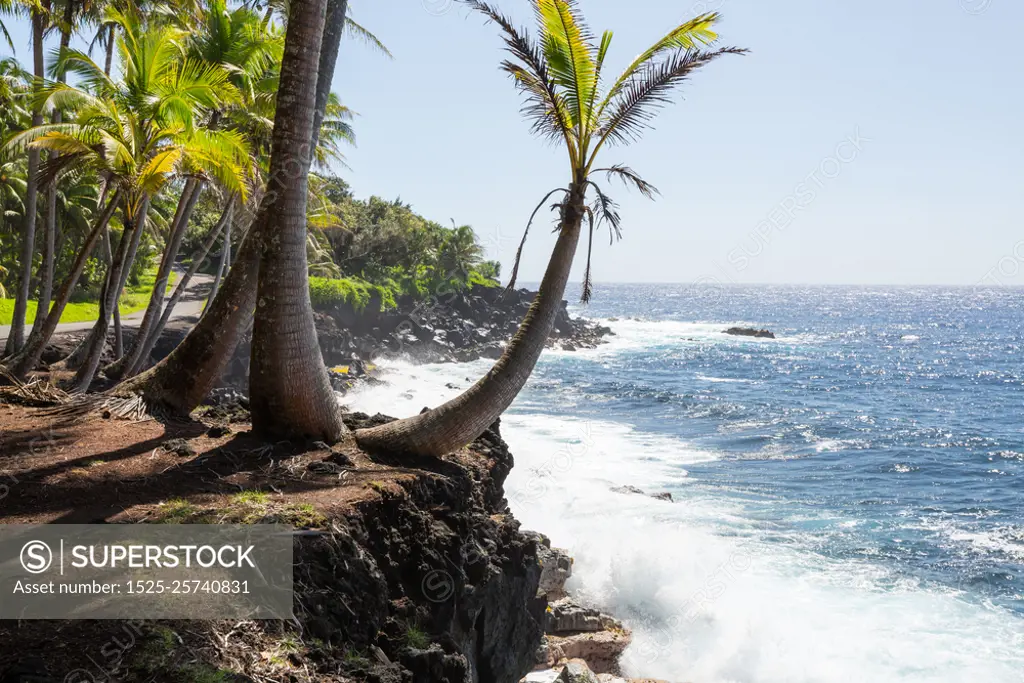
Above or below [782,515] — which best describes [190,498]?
above

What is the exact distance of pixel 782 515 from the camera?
18531 millimetres

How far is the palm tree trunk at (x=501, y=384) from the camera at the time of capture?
8.26 metres

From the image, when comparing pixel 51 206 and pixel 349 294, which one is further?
pixel 349 294

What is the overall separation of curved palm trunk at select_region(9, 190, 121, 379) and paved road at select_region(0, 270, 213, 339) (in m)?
5.56

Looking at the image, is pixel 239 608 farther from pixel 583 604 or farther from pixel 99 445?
pixel 583 604

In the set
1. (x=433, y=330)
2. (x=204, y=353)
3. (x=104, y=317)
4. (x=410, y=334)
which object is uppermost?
(x=104, y=317)

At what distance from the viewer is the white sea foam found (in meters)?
11.9

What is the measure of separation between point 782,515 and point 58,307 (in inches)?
622

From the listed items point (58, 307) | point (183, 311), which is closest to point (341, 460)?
point (58, 307)

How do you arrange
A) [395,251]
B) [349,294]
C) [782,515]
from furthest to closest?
1. [395,251]
2. [349,294]
3. [782,515]

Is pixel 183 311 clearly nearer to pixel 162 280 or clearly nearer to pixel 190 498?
pixel 162 280

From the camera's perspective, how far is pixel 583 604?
44.7 ft

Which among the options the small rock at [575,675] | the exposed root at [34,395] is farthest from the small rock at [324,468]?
the exposed root at [34,395]

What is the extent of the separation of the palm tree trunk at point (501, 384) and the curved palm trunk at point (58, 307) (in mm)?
6002
